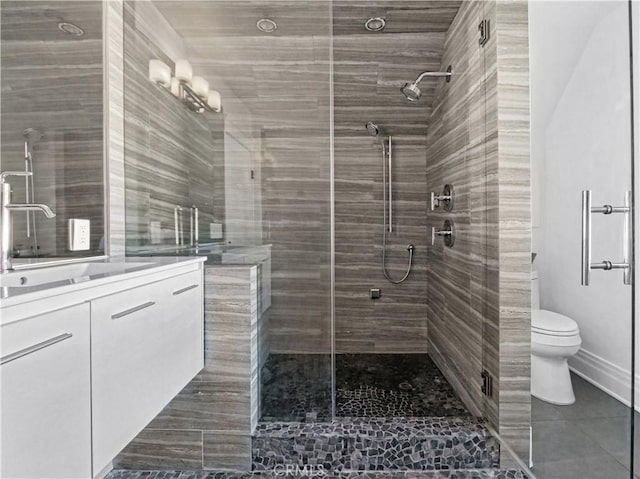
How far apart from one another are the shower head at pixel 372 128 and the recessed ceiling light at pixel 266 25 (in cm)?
122

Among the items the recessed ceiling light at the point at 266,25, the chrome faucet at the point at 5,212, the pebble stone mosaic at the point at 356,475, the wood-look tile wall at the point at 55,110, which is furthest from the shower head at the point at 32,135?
the pebble stone mosaic at the point at 356,475

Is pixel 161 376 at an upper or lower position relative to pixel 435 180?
lower

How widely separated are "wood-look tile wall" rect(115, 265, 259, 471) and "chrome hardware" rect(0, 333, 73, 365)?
36.2 inches

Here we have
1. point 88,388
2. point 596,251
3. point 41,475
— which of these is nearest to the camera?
point 41,475

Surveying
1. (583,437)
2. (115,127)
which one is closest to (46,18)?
(115,127)

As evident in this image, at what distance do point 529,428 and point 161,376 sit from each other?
1.62m

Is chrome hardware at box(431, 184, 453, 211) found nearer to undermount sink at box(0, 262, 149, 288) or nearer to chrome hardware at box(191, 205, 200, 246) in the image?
chrome hardware at box(191, 205, 200, 246)

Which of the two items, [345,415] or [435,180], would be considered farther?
[435,180]

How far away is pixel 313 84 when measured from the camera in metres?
1.95

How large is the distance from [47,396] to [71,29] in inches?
62.4

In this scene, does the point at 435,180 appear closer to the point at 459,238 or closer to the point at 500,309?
the point at 459,238

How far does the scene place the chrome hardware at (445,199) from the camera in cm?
250

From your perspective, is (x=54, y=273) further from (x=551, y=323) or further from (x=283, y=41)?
(x=551, y=323)

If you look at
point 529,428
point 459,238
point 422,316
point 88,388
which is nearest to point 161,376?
point 88,388
